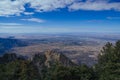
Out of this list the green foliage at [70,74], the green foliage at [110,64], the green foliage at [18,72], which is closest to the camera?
the green foliage at [110,64]

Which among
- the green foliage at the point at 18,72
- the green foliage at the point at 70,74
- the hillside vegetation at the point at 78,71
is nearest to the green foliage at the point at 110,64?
the hillside vegetation at the point at 78,71

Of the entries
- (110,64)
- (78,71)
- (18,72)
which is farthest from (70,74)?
(18,72)

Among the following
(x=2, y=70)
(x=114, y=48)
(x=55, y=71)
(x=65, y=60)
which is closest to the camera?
(x=55, y=71)

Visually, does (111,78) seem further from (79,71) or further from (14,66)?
(14,66)

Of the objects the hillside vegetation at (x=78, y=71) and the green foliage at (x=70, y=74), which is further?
the green foliage at (x=70, y=74)

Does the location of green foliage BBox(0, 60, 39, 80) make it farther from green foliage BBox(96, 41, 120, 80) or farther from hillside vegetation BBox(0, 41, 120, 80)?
green foliage BBox(96, 41, 120, 80)

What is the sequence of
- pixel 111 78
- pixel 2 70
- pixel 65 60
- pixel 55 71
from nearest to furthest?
pixel 111 78 < pixel 55 71 < pixel 2 70 < pixel 65 60

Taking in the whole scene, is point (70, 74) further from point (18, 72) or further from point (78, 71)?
point (18, 72)

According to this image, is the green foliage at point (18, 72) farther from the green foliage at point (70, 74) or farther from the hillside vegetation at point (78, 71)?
the green foliage at point (70, 74)

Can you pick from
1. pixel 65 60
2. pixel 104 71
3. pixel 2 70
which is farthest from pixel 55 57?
pixel 104 71

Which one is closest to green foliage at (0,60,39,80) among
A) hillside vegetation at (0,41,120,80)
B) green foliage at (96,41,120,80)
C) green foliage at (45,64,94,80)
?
hillside vegetation at (0,41,120,80)

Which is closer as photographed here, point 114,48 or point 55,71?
point 55,71
